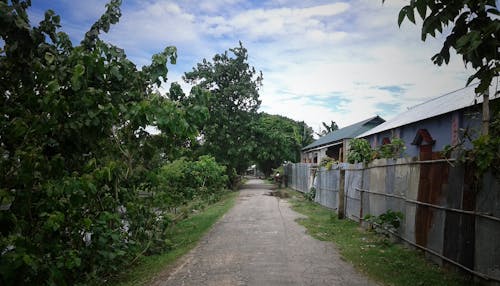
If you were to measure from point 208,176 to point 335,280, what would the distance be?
47.2ft

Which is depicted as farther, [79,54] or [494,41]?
[79,54]

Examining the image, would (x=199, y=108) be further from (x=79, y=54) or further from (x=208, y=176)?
(x=208, y=176)

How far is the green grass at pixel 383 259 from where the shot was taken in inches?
241

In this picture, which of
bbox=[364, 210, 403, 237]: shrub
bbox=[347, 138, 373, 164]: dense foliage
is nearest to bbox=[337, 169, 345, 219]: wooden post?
bbox=[347, 138, 373, 164]: dense foliage

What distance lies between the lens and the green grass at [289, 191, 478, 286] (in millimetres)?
6117

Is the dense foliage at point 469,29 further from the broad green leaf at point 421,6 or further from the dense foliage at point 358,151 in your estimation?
the dense foliage at point 358,151

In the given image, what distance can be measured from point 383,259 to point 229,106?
24.8m

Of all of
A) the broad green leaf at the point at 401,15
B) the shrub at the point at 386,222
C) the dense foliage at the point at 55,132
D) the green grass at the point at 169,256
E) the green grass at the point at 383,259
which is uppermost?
the broad green leaf at the point at 401,15

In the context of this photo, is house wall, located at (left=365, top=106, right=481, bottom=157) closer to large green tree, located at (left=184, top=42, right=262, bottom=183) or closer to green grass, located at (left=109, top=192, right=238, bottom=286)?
green grass, located at (left=109, top=192, right=238, bottom=286)

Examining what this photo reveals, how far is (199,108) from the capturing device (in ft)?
16.6

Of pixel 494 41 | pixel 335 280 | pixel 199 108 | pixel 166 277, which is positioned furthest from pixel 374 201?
pixel 494 41

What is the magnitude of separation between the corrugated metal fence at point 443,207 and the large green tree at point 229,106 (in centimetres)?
1982

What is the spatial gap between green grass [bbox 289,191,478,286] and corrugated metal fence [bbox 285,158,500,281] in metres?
0.27

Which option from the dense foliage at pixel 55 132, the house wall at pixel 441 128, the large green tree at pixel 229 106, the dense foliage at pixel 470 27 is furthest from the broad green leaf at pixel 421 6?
the large green tree at pixel 229 106
